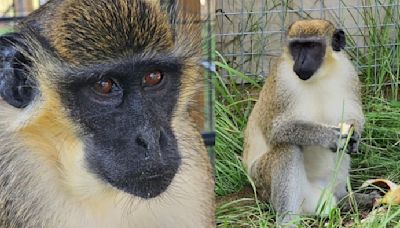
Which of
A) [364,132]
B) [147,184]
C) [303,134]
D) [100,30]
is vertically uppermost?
[100,30]

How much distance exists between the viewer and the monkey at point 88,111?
2264 millimetres

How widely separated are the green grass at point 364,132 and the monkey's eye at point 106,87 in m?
2.28

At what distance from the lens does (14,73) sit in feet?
7.41

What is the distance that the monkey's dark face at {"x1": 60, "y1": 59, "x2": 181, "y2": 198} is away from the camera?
7.30 feet

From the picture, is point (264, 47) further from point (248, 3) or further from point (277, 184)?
point (277, 184)

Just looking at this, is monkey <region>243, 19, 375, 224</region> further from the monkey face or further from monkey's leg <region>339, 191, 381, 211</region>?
the monkey face

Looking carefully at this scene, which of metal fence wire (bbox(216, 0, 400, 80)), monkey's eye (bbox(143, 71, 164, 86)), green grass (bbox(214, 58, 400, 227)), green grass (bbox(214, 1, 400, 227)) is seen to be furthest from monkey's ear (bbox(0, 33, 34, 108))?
metal fence wire (bbox(216, 0, 400, 80))

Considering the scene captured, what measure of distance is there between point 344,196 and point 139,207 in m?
2.62

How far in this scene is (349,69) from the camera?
16.8 ft

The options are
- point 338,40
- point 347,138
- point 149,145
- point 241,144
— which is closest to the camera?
point 149,145

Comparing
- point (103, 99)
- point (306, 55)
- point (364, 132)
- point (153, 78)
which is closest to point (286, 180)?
point (306, 55)

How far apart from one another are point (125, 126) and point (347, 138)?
101 inches

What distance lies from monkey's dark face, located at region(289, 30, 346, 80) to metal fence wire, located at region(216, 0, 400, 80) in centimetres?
100

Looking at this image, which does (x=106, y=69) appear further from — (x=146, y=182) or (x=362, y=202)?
(x=362, y=202)
